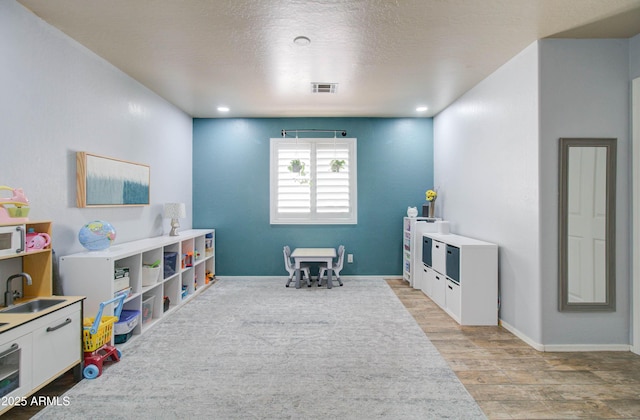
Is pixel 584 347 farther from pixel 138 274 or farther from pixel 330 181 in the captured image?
pixel 138 274

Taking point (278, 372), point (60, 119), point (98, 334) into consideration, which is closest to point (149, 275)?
point (98, 334)

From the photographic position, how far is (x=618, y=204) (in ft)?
9.06

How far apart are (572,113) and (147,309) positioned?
15.7ft

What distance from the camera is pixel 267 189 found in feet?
18.0

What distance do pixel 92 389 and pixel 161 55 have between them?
2991 mm

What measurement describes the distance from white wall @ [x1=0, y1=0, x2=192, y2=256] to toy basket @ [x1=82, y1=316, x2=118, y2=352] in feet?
2.41

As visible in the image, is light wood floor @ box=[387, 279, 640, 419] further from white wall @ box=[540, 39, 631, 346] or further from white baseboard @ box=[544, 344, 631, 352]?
white wall @ box=[540, 39, 631, 346]

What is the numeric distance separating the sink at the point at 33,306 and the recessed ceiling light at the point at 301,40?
283 centimetres

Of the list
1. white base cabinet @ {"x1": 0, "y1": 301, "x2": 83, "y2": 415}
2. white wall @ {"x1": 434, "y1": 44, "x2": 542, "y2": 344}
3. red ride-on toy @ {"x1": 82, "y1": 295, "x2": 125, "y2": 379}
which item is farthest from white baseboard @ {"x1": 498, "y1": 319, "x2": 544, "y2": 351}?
white base cabinet @ {"x1": 0, "y1": 301, "x2": 83, "y2": 415}

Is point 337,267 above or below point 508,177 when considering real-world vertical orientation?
below

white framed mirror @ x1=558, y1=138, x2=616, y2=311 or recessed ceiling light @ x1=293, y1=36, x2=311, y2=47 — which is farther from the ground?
recessed ceiling light @ x1=293, y1=36, x2=311, y2=47

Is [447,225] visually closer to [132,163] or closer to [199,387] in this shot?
[199,387]

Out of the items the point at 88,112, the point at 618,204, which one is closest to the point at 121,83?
the point at 88,112

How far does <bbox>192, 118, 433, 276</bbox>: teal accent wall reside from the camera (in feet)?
17.9
